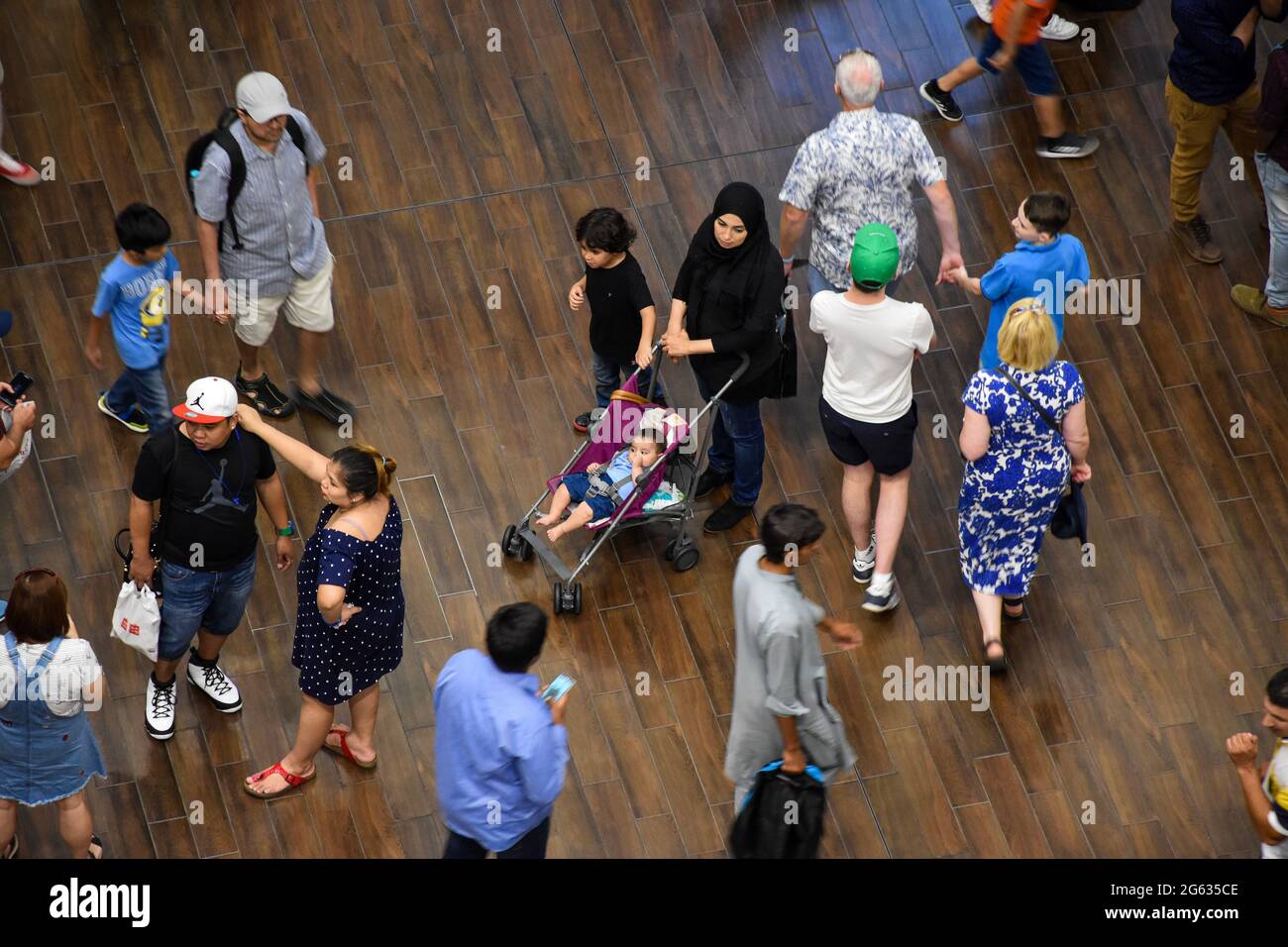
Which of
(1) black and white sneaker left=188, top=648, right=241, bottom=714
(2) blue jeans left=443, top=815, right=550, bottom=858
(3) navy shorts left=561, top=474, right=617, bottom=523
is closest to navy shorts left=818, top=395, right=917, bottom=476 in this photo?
(3) navy shorts left=561, top=474, right=617, bottom=523

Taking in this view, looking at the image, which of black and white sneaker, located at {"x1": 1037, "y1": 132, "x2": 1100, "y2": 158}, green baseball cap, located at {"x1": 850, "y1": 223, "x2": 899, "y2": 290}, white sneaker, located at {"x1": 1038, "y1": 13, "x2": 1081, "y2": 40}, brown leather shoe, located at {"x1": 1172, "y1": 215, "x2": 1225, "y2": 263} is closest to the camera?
green baseball cap, located at {"x1": 850, "y1": 223, "x2": 899, "y2": 290}

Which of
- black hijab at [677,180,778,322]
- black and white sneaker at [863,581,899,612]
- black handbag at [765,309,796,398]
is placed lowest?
black and white sneaker at [863,581,899,612]

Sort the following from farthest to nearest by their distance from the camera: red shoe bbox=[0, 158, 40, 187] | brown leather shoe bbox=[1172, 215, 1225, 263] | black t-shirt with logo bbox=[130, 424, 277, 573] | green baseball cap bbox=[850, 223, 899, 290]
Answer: brown leather shoe bbox=[1172, 215, 1225, 263] < red shoe bbox=[0, 158, 40, 187] < green baseball cap bbox=[850, 223, 899, 290] < black t-shirt with logo bbox=[130, 424, 277, 573]

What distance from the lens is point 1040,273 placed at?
5871 mm

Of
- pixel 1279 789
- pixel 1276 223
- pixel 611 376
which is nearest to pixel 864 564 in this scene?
pixel 611 376

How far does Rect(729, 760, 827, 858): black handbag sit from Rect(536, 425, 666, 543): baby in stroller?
1.43 meters

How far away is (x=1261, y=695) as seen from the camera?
599cm

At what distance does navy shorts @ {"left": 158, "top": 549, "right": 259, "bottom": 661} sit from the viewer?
5258 mm

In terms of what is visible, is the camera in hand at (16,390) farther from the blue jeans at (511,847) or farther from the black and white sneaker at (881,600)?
the black and white sneaker at (881,600)

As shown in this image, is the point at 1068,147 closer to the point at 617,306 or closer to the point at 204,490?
the point at 617,306

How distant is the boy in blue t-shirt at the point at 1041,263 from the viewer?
18.9 feet

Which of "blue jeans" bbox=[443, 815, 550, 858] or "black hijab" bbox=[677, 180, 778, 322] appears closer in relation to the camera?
"blue jeans" bbox=[443, 815, 550, 858]

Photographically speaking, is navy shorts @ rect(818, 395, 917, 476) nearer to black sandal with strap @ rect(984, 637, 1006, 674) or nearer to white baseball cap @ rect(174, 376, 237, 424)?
black sandal with strap @ rect(984, 637, 1006, 674)

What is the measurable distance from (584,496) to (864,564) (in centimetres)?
116
